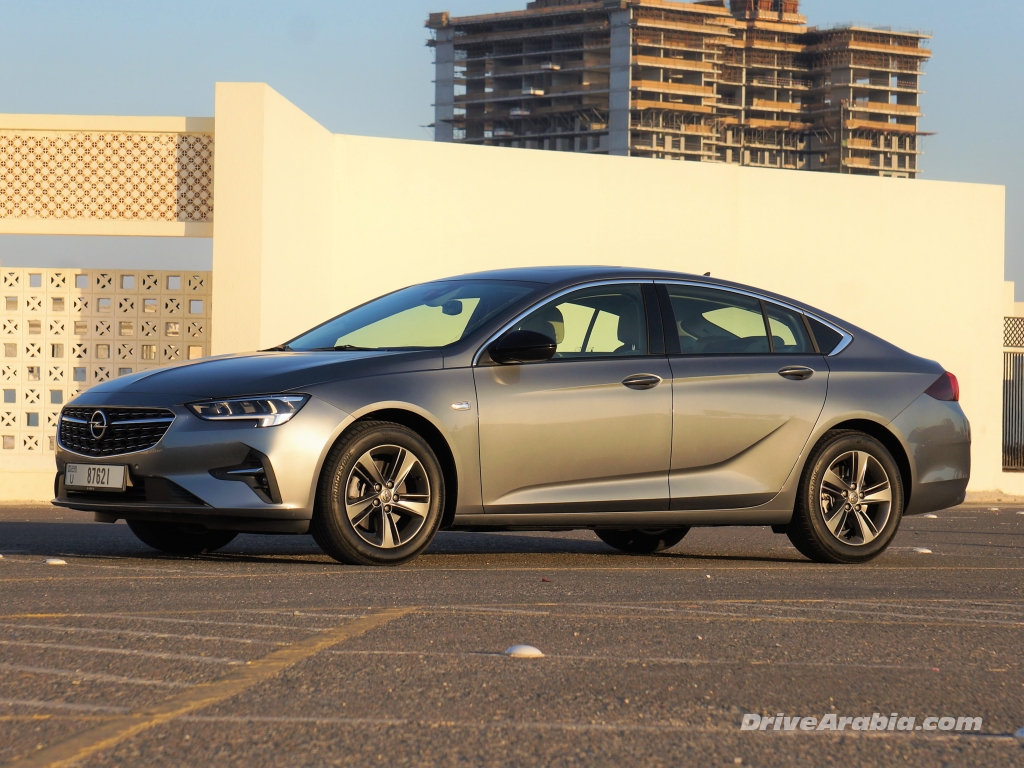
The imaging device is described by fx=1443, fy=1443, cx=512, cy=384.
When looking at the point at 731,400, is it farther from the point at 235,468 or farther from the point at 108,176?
the point at 108,176

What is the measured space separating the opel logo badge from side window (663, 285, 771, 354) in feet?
9.86

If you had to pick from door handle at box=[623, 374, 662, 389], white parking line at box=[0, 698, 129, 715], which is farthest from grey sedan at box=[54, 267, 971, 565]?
white parking line at box=[0, 698, 129, 715]

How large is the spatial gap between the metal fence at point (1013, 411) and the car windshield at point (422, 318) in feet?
51.7

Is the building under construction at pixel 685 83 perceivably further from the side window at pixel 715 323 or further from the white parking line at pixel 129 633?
the white parking line at pixel 129 633

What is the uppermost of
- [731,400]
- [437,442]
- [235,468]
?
[731,400]

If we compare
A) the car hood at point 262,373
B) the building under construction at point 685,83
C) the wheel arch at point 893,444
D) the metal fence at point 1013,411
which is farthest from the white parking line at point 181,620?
the building under construction at point 685,83

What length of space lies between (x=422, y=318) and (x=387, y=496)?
1280 millimetres

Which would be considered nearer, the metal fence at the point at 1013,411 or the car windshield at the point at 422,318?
the car windshield at the point at 422,318

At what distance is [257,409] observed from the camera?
6828 mm

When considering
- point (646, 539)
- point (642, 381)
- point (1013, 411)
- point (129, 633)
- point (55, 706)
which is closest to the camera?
point (55, 706)

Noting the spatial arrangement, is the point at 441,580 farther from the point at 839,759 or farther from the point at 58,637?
the point at 839,759

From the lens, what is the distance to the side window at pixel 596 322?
25.0 feet

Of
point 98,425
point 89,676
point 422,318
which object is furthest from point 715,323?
point 89,676

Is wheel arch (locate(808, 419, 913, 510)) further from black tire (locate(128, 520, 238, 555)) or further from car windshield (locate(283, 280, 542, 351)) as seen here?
black tire (locate(128, 520, 238, 555))
